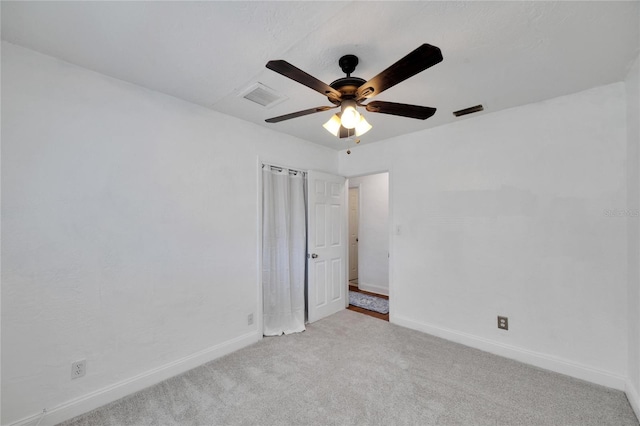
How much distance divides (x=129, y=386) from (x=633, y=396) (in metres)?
3.82

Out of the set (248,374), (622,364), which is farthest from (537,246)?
(248,374)

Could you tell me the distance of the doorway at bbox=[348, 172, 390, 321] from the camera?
4.97 meters

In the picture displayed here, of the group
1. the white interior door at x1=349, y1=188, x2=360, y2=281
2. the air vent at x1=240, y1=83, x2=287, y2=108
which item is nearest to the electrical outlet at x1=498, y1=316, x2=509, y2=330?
the air vent at x1=240, y1=83, x2=287, y2=108

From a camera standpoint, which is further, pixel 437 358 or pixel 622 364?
pixel 437 358

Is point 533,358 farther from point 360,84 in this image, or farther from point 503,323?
point 360,84

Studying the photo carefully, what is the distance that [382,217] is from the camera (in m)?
5.02

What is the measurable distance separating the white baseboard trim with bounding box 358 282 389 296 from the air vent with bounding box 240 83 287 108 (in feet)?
12.7

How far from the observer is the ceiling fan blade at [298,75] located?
4.07 feet

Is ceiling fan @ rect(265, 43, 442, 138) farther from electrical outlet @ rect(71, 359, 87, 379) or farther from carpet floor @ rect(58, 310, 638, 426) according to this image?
electrical outlet @ rect(71, 359, 87, 379)

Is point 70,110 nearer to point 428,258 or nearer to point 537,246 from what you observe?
point 428,258

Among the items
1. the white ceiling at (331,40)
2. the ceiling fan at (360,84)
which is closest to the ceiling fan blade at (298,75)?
the ceiling fan at (360,84)

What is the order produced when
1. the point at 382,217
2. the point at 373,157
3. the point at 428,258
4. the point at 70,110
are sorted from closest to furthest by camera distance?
the point at 70,110 → the point at 428,258 → the point at 373,157 → the point at 382,217

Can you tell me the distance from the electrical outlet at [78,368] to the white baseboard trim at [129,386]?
0.16 m

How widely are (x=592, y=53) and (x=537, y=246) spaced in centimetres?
160
